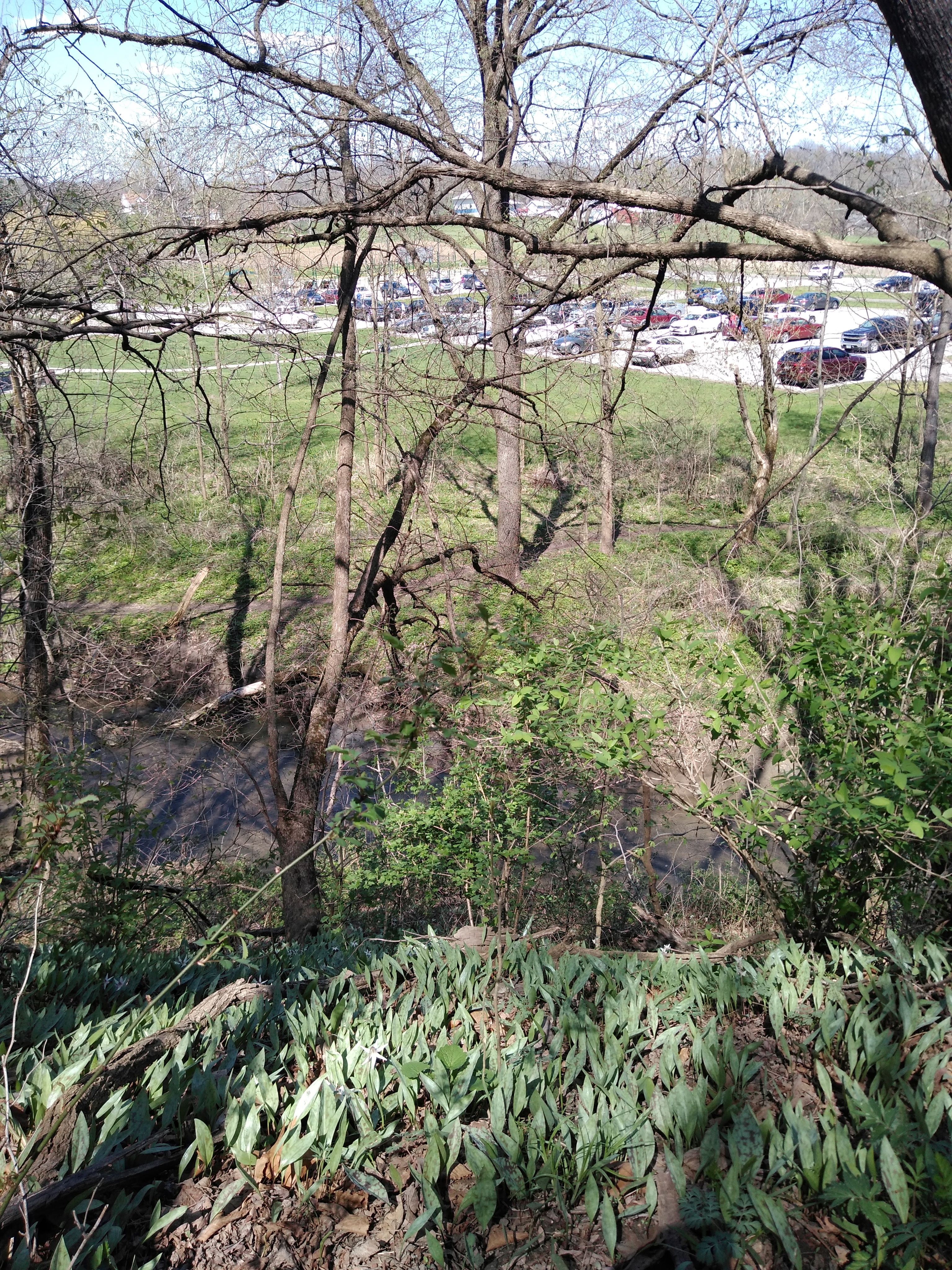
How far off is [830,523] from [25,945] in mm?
17501

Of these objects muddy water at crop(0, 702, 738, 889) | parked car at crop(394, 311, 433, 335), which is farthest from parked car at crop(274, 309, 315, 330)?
muddy water at crop(0, 702, 738, 889)

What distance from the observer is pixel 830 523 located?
1848cm

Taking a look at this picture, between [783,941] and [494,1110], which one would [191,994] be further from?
[783,941]

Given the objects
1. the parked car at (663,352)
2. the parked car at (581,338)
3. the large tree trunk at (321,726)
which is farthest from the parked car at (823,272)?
the large tree trunk at (321,726)

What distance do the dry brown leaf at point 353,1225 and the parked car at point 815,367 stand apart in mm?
17205

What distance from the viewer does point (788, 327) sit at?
725 inches

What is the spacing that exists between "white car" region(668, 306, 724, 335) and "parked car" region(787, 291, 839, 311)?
58.7 inches

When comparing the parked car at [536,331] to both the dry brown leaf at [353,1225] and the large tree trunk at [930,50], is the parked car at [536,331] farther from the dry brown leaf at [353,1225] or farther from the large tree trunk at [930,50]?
the dry brown leaf at [353,1225]

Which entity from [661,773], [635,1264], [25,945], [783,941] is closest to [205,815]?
[25,945]

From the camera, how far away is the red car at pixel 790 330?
55.3ft

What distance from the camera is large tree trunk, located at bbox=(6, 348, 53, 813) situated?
30.2 ft

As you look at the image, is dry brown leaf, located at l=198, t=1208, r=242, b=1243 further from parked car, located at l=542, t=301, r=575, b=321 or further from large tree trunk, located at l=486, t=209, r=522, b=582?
parked car, located at l=542, t=301, r=575, b=321

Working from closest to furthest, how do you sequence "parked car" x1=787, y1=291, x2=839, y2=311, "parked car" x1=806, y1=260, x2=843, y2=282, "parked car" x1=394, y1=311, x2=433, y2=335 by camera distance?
1. "parked car" x1=394, y1=311, x2=433, y2=335
2. "parked car" x1=806, y1=260, x2=843, y2=282
3. "parked car" x1=787, y1=291, x2=839, y2=311

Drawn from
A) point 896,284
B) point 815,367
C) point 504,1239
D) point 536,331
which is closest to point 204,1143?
point 504,1239
